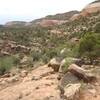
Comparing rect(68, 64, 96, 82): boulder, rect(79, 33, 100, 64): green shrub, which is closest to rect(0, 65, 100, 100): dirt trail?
rect(68, 64, 96, 82): boulder

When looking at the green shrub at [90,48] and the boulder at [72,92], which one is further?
the green shrub at [90,48]

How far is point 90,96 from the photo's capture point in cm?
1556

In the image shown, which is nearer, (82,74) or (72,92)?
(72,92)

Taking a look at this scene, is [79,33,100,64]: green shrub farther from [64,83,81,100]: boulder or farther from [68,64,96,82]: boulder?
Result: [64,83,81,100]: boulder

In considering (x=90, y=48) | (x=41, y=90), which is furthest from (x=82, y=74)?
(x=90, y=48)

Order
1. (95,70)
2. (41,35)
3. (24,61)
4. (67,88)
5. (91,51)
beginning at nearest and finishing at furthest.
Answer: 1. (67,88)
2. (95,70)
3. (91,51)
4. (24,61)
5. (41,35)

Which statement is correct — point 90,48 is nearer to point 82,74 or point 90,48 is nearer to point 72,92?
point 82,74

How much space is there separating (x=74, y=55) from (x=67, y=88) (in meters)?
8.67

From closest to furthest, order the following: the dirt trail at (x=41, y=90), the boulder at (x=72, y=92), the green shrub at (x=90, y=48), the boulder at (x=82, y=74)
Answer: the boulder at (x=72, y=92), the dirt trail at (x=41, y=90), the boulder at (x=82, y=74), the green shrub at (x=90, y=48)

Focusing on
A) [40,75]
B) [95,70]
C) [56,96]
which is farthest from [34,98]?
[40,75]

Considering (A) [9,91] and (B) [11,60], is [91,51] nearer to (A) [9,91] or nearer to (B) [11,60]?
(A) [9,91]

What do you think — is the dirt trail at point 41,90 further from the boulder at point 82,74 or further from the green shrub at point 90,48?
the green shrub at point 90,48

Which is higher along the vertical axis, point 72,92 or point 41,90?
point 72,92

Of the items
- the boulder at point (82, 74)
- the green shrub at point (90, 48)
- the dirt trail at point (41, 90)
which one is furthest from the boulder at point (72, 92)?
the green shrub at point (90, 48)
